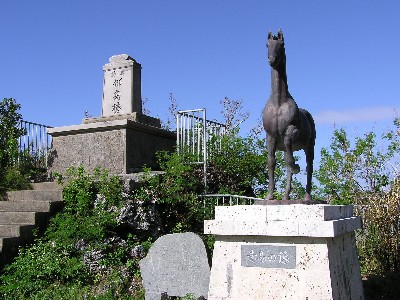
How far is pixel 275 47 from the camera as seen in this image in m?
4.91

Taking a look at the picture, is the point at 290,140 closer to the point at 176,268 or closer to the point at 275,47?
the point at 275,47

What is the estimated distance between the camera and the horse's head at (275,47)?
4.90 m

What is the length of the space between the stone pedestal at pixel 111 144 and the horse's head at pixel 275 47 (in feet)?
17.0

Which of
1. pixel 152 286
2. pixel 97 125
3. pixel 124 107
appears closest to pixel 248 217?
pixel 152 286

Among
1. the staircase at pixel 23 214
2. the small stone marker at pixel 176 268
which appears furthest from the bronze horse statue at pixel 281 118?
the staircase at pixel 23 214

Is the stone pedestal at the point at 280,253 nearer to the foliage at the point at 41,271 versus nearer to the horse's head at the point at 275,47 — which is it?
the horse's head at the point at 275,47

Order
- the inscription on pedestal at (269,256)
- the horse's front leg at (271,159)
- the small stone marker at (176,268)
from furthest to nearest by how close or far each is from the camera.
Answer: the small stone marker at (176,268) < the horse's front leg at (271,159) < the inscription on pedestal at (269,256)

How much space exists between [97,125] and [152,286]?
14.5 feet

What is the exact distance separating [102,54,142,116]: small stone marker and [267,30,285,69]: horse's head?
20.8 ft

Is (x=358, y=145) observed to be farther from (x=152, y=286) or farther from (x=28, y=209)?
(x=28, y=209)

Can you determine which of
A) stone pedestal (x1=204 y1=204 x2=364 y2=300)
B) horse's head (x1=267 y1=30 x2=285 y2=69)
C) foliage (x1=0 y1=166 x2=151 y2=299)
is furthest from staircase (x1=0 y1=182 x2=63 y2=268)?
horse's head (x1=267 y1=30 x2=285 y2=69)

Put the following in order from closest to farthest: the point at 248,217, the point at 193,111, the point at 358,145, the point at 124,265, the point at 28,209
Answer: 1. the point at 248,217
2. the point at 124,265
3. the point at 28,209
4. the point at 193,111
5. the point at 358,145

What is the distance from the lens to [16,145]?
37.6 ft

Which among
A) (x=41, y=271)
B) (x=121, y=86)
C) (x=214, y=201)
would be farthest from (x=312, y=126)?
(x=121, y=86)
